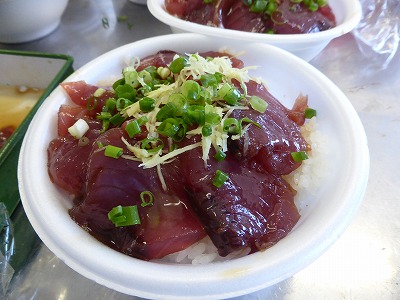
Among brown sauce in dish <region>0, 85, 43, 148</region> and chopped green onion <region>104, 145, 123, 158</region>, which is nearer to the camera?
chopped green onion <region>104, 145, 123, 158</region>

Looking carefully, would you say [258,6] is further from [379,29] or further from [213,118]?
[213,118]

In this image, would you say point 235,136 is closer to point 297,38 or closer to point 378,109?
point 297,38

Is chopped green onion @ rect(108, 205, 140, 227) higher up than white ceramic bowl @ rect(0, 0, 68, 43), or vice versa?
chopped green onion @ rect(108, 205, 140, 227)

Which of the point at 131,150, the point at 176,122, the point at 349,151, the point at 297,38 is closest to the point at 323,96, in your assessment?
the point at 349,151

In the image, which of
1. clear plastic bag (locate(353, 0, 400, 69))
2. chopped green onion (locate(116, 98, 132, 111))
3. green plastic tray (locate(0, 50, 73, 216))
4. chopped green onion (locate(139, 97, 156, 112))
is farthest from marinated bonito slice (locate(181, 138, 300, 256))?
clear plastic bag (locate(353, 0, 400, 69))

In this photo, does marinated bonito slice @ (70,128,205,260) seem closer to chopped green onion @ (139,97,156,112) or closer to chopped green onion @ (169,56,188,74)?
chopped green onion @ (139,97,156,112)
